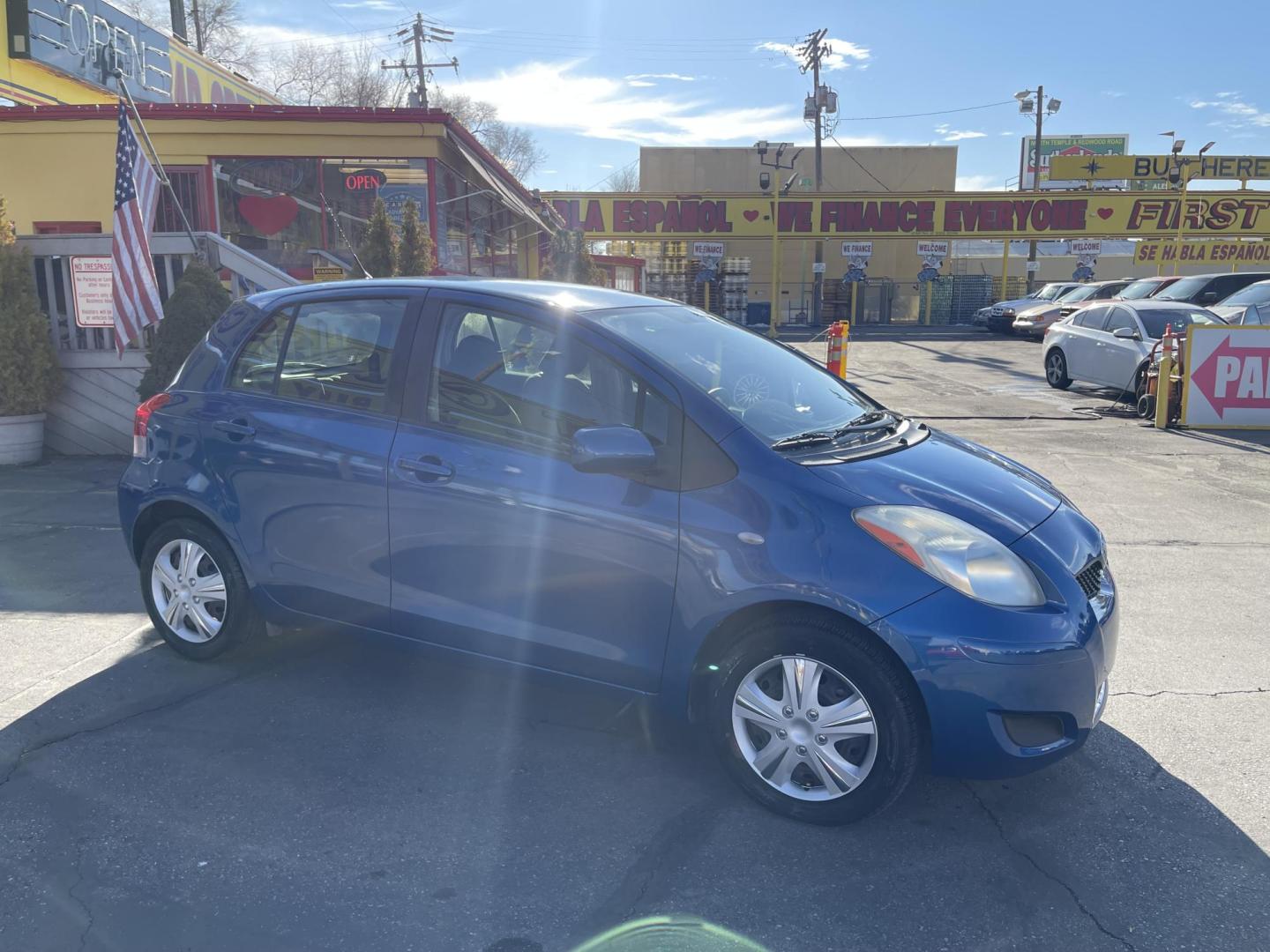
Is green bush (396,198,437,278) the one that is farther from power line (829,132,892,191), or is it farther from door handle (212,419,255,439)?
power line (829,132,892,191)

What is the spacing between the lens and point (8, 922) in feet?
8.95

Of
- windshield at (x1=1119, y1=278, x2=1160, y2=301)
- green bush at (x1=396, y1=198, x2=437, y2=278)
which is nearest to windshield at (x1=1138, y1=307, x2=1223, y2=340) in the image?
windshield at (x1=1119, y1=278, x2=1160, y2=301)

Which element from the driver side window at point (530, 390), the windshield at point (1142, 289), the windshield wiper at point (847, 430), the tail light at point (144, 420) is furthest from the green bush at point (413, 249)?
the windshield at point (1142, 289)

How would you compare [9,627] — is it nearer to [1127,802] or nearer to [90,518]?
[90,518]

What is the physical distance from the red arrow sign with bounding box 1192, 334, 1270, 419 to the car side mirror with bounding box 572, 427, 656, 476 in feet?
33.8

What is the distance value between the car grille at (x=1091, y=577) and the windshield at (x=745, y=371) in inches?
39.7

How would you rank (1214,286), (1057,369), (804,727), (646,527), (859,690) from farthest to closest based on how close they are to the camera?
(1214,286) < (1057,369) < (646,527) < (804,727) < (859,690)

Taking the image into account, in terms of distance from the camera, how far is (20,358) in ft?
28.0

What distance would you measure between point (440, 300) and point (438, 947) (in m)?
2.33

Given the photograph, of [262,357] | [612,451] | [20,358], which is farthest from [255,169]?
A: [612,451]

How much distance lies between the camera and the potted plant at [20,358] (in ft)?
28.0

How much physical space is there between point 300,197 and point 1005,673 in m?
14.4

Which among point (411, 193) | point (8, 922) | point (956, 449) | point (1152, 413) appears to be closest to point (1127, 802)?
point (956, 449)

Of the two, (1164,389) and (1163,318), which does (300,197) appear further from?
(1163,318)
